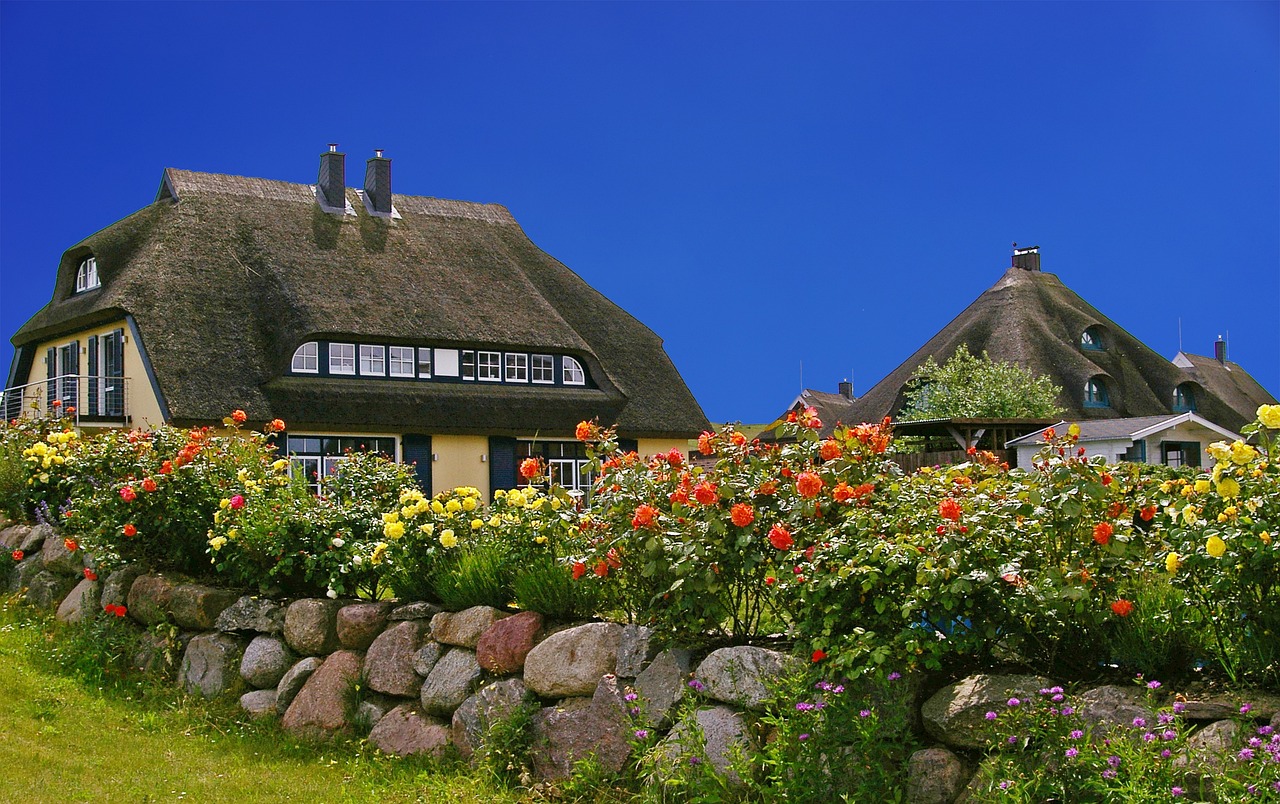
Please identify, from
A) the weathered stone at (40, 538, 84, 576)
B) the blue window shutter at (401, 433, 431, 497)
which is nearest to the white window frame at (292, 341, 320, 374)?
the blue window shutter at (401, 433, 431, 497)

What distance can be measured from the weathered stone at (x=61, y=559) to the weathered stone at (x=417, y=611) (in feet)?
12.5

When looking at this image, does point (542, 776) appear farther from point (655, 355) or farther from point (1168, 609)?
point (655, 355)

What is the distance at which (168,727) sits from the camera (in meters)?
7.07

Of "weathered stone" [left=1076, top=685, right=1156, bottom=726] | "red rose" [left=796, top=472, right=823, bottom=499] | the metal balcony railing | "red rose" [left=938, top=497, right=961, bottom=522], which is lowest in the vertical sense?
"weathered stone" [left=1076, top=685, right=1156, bottom=726]

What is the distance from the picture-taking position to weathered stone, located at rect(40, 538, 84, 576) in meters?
9.19

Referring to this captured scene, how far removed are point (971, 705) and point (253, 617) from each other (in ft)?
15.6

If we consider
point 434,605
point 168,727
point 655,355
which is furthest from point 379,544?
point 655,355

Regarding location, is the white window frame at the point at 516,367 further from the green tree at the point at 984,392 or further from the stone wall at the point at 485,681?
the stone wall at the point at 485,681

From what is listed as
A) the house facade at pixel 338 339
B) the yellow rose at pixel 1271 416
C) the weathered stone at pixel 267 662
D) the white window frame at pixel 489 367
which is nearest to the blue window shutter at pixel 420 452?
the house facade at pixel 338 339

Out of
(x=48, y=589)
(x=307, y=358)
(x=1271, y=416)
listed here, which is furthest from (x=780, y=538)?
(x=307, y=358)

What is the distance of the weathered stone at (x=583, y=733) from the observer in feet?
17.4

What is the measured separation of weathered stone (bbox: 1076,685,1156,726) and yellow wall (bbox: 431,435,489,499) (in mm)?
20806

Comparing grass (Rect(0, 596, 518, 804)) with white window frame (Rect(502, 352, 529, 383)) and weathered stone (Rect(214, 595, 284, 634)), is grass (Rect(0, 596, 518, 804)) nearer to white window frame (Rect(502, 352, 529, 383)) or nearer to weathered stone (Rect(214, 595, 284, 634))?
weathered stone (Rect(214, 595, 284, 634))

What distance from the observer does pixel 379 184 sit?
28.8 metres
